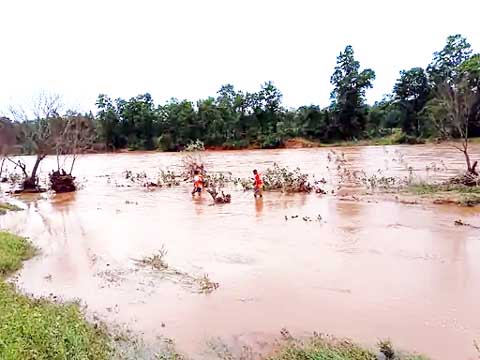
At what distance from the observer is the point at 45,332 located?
5.06 metres

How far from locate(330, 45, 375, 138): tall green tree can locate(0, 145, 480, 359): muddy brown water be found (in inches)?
1627

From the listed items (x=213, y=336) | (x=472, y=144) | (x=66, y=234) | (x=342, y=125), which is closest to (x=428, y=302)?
(x=213, y=336)

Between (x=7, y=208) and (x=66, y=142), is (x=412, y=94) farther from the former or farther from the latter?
(x=7, y=208)

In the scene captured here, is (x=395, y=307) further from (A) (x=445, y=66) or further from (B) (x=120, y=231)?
(A) (x=445, y=66)

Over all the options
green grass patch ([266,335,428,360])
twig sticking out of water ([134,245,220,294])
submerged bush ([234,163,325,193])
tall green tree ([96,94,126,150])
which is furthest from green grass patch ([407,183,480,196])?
tall green tree ([96,94,126,150])

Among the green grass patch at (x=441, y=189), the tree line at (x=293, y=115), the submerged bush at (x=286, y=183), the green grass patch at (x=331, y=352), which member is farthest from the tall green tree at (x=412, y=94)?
the green grass patch at (x=331, y=352)

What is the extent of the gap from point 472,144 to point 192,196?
102ft

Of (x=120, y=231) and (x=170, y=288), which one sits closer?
(x=170, y=288)

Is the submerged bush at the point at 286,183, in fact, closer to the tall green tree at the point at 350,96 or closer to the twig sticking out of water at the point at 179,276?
the twig sticking out of water at the point at 179,276

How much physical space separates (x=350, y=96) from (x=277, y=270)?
165 feet

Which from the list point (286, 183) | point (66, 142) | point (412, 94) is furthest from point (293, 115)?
point (286, 183)

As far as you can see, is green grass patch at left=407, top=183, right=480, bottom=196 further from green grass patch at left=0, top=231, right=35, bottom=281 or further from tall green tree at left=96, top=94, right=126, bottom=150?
tall green tree at left=96, top=94, right=126, bottom=150

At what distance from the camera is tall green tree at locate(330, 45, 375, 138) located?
186 ft

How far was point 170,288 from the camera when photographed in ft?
27.2
